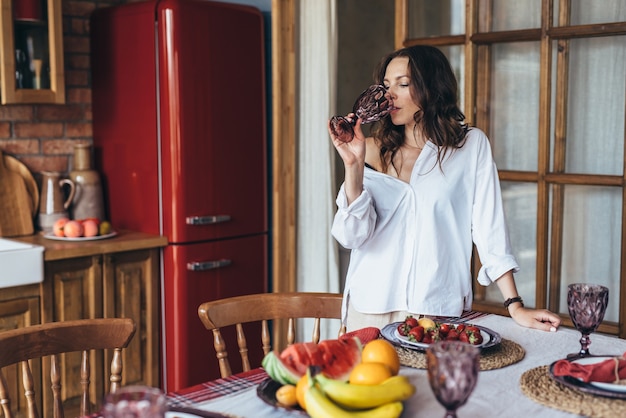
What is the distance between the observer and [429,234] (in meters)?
2.24

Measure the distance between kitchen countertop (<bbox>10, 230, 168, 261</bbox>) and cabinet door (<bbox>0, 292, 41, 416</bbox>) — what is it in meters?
0.19

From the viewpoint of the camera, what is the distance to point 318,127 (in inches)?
143

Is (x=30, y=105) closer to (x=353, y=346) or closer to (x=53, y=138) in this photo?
(x=53, y=138)

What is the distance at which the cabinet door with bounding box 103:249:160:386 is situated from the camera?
11.4ft

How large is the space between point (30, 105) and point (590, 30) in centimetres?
244

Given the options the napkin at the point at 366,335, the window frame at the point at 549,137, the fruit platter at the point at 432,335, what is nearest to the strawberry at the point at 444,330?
the fruit platter at the point at 432,335

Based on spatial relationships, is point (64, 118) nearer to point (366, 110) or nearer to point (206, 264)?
point (206, 264)

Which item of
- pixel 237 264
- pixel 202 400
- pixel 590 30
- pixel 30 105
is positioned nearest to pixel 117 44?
pixel 30 105

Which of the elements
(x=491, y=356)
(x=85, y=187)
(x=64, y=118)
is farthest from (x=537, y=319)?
(x=64, y=118)

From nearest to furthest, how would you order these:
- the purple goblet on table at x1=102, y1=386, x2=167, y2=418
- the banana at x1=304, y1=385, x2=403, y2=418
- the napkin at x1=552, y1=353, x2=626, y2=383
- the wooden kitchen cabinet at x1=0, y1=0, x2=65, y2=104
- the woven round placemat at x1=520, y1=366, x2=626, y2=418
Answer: the purple goblet on table at x1=102, y1=386, x2=167, y2=418 < the banana at x1=304, y1=385, x2=403, y2=418 < the woven round placemat at x1=520, y1=366, x2=626, y2=418 < the napkin at x1=552, y1=353, x2=626, y2=383 < the wooden kitchen cabinet at x1=0, y1=0, x2=65, y2=104

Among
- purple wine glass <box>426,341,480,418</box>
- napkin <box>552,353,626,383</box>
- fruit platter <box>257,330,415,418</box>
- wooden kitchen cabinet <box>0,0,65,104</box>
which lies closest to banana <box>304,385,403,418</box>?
fruit platter <box>257,330,415,418</box>

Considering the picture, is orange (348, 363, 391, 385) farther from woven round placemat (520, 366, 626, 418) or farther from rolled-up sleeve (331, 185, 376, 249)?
rolled-up sleeve (331, 185, 376, 249)

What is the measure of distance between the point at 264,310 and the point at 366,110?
23.3 inches

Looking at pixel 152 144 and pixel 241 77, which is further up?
pixel 241 77
